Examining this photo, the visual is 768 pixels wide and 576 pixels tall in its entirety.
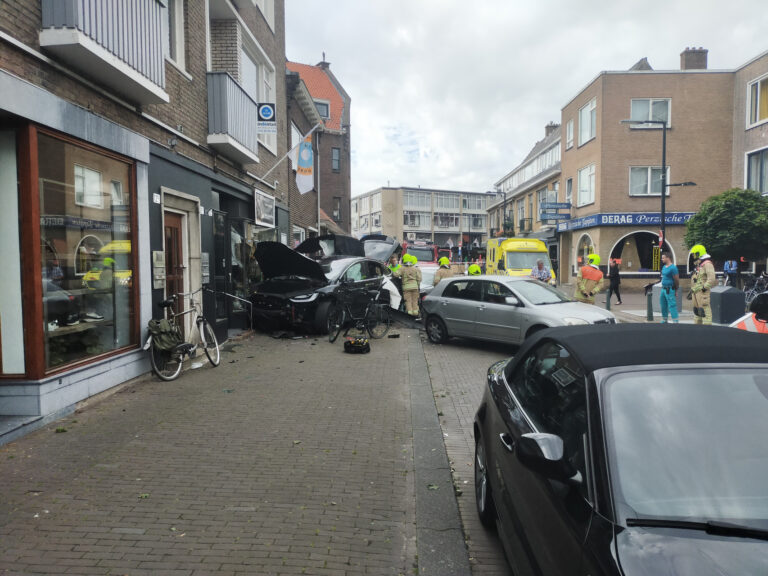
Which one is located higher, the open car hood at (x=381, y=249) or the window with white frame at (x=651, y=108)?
the window with white frame at (x=651, y=108)

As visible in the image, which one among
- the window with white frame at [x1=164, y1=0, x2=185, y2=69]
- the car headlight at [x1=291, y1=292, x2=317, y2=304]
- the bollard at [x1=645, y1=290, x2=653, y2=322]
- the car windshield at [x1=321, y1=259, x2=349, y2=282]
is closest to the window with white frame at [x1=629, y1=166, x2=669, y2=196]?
the bollard at [x1=645, y1=290, x2=653, y2=322]

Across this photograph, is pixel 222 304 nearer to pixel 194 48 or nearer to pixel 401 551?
pixel 194 48

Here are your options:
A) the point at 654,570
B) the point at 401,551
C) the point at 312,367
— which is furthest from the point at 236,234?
the point at 654,570

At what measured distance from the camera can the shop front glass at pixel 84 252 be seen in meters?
5.79

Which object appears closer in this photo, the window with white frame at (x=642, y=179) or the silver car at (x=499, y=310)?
the silver car at (x=499, y=310)

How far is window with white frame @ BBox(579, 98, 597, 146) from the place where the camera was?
99.7 ft

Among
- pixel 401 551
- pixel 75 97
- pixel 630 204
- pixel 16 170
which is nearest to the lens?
pixel 401 551

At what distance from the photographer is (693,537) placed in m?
1.81

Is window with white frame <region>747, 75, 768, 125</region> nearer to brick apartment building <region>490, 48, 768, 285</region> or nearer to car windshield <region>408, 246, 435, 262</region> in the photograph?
brick apartment building <region>490, 48, 768, 285</region>

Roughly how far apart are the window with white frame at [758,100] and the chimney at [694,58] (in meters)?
4.51

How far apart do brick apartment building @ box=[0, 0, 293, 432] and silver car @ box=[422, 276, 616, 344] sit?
436 cm

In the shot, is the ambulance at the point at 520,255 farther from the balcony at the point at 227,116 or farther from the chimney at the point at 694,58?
the chimney at the point at 694,58

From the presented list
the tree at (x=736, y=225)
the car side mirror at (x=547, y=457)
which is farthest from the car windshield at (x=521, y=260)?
the car side mirror at (x=547, y=457)

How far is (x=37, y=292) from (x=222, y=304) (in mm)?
5759
